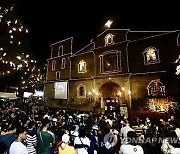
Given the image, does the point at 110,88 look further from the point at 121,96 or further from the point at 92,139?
the point at 92,139

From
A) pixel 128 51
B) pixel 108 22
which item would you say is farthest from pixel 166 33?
pixel 108 22

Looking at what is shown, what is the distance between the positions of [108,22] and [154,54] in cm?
905

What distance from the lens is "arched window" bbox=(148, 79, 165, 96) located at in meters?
20.9

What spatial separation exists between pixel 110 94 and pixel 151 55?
7.80m

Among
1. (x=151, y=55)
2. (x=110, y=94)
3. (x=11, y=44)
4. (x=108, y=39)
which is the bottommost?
(x=110, y=94)

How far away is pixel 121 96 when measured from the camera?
2405 cm

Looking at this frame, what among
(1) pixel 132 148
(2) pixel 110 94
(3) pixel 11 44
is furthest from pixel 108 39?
(1) pixel 132 148

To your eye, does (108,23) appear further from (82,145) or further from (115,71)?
(82,145)

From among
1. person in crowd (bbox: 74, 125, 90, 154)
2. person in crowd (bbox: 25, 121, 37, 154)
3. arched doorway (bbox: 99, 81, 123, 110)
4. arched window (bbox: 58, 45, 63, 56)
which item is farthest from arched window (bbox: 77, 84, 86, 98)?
person in crowd (bbox: 74, 125, 90, 154)

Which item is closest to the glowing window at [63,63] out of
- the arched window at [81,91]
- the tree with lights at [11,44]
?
the arched window at [81,91]

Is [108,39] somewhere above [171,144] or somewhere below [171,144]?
above

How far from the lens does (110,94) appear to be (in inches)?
1025

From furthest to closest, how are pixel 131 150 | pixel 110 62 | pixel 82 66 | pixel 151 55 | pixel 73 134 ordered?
1. pixel 82 66
2. pixel 110 62
3. pixel 151 55
4. pixel 73 134
5. pixel 131 150

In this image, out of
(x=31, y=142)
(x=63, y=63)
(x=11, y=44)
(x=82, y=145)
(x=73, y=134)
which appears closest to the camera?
(x=82, y=145)
